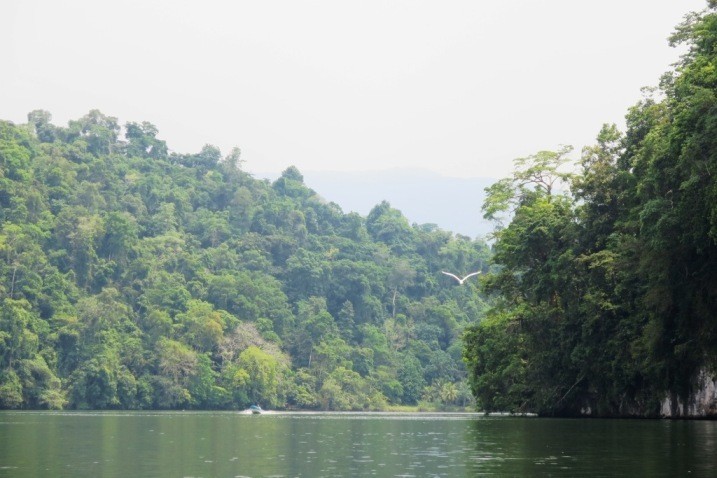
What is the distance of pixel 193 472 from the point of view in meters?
20.6

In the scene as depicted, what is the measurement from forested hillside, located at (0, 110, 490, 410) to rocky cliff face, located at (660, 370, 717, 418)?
5963cm

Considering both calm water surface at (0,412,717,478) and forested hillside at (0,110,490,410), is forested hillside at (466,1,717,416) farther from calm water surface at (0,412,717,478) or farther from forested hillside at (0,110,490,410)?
forested hillside at (0,110,490,410)

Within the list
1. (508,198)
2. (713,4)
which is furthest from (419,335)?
(713,4)

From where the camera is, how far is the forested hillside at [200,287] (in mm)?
101875

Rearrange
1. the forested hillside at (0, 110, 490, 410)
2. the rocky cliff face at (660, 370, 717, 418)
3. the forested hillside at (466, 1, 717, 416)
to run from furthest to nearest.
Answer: the forested hillside at (0, 110, 490, 410) → the rocky cliff face at (660, 370, 717, 418) → the forested hillside at (466, 1, 717, 416)

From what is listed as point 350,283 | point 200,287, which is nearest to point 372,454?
point 200,287

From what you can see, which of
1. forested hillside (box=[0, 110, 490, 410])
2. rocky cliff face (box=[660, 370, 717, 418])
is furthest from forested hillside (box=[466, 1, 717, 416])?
forested hillside (box=[0, 110, 490, 410])

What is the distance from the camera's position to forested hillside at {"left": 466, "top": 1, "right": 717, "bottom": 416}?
37250mm

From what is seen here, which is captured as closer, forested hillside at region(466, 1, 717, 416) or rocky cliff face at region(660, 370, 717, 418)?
forested hillside at region(466, 1, 717, 416)

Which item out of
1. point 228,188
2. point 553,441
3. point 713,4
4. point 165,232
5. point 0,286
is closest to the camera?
point 553,441

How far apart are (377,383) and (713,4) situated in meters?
85.1

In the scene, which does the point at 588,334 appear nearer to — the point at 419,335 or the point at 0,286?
the point at 0,286

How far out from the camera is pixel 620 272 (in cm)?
4697

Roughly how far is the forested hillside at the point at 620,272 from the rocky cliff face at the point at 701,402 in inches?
2.9
